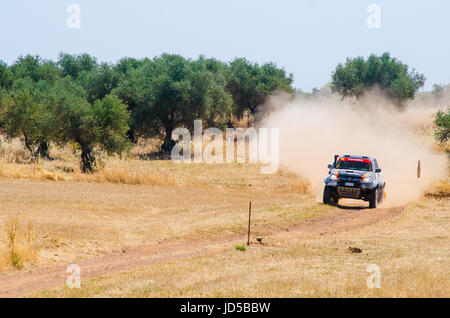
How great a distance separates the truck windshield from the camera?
25875 millimetres

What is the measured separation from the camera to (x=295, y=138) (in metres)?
48.8

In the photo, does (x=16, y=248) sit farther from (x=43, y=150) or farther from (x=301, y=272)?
(x=43, y=150)

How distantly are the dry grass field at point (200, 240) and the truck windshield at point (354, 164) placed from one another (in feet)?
5.87

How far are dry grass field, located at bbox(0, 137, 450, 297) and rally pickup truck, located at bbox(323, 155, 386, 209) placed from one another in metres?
0.60

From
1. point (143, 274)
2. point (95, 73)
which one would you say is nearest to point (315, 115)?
point (95, 73)

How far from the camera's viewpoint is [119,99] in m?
43.8

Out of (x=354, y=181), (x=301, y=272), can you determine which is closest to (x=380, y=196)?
(x=354, y=181)

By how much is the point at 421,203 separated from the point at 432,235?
29.9 feet

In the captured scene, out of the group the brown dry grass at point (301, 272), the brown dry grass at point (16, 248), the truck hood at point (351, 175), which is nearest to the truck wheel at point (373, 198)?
the truck hood at point (351, 175)

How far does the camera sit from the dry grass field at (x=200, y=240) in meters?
11.3

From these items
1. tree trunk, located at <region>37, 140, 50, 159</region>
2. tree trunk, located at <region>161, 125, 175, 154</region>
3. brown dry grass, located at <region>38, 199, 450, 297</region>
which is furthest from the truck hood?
tree trunk, located at <region>161, 125, 175, 154</region>

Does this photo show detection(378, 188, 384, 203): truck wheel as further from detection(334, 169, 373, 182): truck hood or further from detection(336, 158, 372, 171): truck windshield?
detection(334, 169, 373, 182): truck hood

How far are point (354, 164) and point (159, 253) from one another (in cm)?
1270
